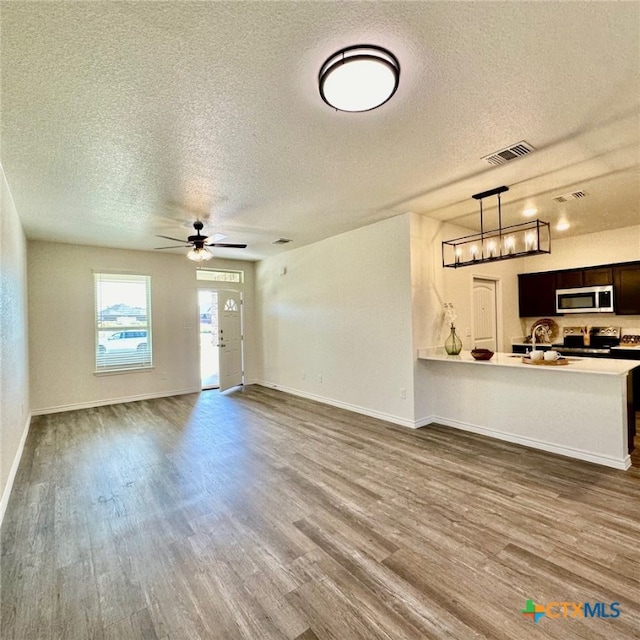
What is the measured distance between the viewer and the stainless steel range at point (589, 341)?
5225 millimetres

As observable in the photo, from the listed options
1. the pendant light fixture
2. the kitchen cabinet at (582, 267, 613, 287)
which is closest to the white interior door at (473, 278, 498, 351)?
the pendant light fixture

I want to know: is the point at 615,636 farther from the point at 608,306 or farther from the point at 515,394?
the point at 608,306

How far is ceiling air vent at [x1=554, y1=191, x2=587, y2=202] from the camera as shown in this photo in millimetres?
3611

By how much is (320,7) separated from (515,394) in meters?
3.83

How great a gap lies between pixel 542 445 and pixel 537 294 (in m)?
3.48

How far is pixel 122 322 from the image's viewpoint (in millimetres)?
6004

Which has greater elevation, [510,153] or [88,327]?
[510,153]

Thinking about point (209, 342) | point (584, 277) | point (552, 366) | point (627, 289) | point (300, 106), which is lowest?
point (209, 342)

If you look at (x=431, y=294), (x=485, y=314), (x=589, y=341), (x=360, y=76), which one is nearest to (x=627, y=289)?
(x=589, y=341)

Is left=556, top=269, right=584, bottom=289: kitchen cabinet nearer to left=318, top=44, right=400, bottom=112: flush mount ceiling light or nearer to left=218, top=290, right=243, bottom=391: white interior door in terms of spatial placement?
left=318, top=44, right=400, bottom=112: flush mount ceiling light

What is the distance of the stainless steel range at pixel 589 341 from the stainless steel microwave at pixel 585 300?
439mm

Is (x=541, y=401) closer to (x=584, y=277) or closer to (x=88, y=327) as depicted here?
(x=584, y=277)

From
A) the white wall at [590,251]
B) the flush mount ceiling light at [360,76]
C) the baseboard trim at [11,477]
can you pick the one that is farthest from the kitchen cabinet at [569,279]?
the baseboard trim at [11,477]

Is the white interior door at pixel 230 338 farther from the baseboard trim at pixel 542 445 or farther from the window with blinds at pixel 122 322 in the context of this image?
the baseboard trim at pixel 542 445
